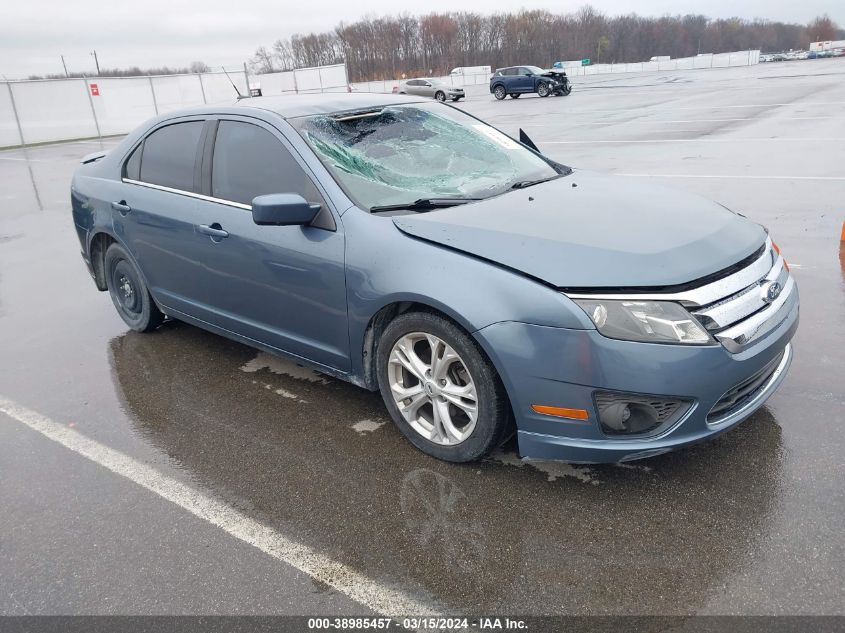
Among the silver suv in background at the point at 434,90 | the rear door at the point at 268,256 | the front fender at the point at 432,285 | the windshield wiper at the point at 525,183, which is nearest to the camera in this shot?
the front fender at the point at 432,285

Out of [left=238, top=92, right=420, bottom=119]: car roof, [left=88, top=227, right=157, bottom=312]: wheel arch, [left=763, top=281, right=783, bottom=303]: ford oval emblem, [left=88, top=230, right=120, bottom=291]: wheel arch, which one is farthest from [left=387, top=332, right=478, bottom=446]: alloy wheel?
[left=88, top=230, right=120, bottom=291]: wheel arch

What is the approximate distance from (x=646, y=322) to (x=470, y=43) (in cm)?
12587

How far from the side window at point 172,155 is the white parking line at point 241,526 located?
1.64m

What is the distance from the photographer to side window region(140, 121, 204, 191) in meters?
4.46

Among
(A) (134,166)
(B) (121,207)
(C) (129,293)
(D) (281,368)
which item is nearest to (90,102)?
(C) (129,293)

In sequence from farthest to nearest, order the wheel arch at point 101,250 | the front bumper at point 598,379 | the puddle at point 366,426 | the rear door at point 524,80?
the rear door at point 524,80
the wheel arch at point 101,250
the puddle at point 366,426
the front bumper at point 598,379

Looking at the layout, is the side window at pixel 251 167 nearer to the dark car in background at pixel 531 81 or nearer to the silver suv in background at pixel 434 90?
the dark car in background at pixel 531 81

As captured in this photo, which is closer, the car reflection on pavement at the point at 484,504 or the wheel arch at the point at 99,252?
the car reflection on pavement at the point at 484,504

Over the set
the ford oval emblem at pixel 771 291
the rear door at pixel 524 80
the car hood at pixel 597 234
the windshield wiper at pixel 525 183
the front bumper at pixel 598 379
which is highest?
the windshield wiper at pixel 525 183

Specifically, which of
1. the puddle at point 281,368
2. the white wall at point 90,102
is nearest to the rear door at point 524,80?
the white wall at point 90,102

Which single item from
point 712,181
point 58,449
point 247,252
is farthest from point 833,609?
point 712,181

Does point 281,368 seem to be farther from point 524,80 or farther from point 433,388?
point 524,80

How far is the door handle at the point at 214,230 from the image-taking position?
4079 millimetres

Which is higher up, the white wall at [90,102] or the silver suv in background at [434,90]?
the white wall at [90,102]
